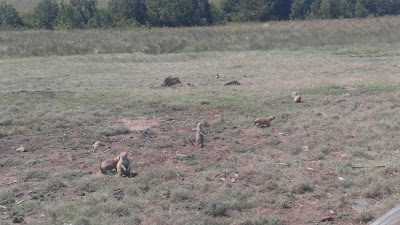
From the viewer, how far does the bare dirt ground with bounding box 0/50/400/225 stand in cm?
710

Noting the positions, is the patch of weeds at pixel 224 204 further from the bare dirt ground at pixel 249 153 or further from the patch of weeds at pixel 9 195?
the patch of weeds at pixel 9 195

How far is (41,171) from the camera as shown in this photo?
A: 8.37m

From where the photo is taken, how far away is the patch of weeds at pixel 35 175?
8.13 metres

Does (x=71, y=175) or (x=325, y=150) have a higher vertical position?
(x=71, y=175)

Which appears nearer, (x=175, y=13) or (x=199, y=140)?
(x=199, y=140)

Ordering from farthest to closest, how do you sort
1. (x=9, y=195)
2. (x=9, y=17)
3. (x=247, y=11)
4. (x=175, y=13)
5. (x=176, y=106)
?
(x=247, y=11)
(x=9, y=17)
(x=175, y=13)
(x=176, y=106)
(x=9, y=195)

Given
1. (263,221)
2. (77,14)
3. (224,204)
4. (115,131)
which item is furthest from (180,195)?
(77,14)

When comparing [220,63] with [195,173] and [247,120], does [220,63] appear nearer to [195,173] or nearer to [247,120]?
[247,120]

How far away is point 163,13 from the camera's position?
153 feet

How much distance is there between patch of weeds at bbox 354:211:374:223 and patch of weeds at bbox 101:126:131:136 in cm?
532

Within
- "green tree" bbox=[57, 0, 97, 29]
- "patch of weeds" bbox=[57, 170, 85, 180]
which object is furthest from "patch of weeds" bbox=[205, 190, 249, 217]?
"green tree" bbox=[57, 0, 97, 29]

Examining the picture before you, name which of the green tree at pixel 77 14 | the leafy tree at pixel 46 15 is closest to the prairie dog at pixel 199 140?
the green tree at pixel 77 14

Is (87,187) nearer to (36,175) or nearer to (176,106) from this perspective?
(36,175)

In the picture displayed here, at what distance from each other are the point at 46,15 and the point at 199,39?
2140cm
